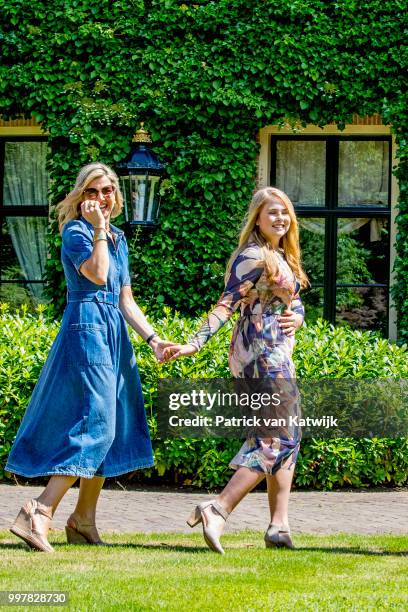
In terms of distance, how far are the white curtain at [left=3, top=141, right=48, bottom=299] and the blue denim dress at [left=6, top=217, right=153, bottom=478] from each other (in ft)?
21.7

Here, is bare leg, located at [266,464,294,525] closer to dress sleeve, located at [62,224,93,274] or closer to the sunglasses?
dress sleeve, located at [62,224,93,274]

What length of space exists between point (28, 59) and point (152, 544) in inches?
277

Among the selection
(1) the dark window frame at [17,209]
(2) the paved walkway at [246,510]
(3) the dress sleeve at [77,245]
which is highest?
(1) the dark window frame at [17,209]

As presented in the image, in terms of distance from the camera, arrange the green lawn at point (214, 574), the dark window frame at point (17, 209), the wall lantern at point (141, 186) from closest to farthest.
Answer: the green lawn at point (214, 574) → the wall lantern at point (141, 186) → the dark window frame at point (17, 209)

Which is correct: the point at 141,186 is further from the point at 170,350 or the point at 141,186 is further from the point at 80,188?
the point at 170,350

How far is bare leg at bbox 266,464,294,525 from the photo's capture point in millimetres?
4918

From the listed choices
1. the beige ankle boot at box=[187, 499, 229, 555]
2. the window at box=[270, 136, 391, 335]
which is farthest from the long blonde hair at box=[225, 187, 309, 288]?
the window at box=[270, 136, 391, 335]

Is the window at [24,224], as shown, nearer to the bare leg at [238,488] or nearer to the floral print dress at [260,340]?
the floral print dress at [260,340]

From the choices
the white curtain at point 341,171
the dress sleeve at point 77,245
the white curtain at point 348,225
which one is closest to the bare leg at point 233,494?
the dress sleeve at point 77,245

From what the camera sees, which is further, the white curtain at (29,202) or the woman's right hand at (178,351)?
the white curtain at (29,202)

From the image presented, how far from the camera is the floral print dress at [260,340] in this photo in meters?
4.92

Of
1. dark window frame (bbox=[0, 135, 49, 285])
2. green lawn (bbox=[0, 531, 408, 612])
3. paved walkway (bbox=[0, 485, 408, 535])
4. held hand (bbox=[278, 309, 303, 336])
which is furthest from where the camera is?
dark window frame (bbox=[0, 135, 49, 285])

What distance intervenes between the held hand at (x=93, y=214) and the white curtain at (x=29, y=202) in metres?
6.70

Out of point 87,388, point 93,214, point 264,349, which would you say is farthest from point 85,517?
point 93,214
